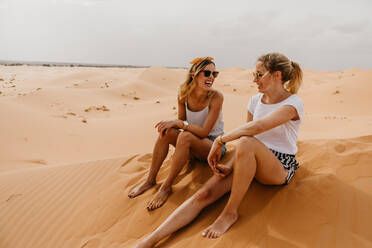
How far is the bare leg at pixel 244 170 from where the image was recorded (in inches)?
91.4

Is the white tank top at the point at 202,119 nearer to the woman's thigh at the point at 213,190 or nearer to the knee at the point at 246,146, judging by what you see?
the woman's thigh at the point at 213,190

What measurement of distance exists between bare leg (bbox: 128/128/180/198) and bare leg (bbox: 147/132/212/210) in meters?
0.28

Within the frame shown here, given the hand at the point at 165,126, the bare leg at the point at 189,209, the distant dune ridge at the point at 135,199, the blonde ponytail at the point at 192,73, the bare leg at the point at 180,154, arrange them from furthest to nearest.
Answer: the blonde ponytail at the point at 192,73 → the hand at the point at 165,126 → the bare leg at the point at 180,154 → the bare leg at the point at 189,209 → the distant dune ridge at the point at 135,199

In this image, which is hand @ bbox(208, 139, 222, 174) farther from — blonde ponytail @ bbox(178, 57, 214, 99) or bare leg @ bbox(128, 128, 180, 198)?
blonde ponytail @ bbox(178, 57, 214, 99)

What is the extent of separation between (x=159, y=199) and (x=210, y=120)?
46.1 inches

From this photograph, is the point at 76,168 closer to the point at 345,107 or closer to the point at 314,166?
the point at 314,166

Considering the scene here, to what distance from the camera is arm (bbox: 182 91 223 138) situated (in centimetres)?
331

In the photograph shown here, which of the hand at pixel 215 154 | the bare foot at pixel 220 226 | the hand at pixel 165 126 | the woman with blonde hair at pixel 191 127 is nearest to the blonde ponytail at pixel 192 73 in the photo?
the woman with blonde hair at pixel 191 127

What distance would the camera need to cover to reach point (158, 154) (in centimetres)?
343

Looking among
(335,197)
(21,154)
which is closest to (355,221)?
(335,197)

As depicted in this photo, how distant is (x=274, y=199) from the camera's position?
265cm

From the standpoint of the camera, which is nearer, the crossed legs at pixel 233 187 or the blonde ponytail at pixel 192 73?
the crossed legs at pixel 233 187

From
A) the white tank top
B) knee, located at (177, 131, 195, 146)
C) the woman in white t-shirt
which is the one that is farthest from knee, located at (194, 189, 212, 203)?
the white tank top

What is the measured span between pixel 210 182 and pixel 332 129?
685 cm
